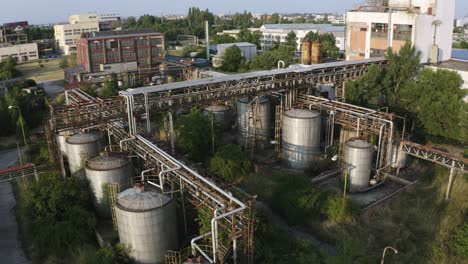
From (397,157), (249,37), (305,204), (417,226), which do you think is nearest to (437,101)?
(397,157)

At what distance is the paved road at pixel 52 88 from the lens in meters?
54.2

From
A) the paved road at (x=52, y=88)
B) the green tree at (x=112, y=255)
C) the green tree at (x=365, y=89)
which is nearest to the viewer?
the green tree at (x=112, y=255)

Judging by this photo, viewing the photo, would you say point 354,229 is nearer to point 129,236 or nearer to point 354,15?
point 129,236

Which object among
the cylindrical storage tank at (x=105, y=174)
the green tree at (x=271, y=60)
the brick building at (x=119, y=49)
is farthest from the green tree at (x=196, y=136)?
the brick building at (x=119, y=49)

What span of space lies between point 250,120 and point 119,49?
35.5 m

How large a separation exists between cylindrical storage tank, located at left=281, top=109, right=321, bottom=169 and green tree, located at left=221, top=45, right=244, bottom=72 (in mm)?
37819

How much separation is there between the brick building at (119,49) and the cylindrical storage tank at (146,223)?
145 ft

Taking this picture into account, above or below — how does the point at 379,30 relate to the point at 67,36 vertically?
below

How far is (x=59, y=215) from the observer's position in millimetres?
18891

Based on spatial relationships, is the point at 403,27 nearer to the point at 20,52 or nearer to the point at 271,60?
the point at 271,60

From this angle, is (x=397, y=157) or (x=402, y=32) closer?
(x=397, y=157)

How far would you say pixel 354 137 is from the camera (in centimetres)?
2544

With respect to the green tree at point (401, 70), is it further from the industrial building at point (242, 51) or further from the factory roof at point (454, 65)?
the industrial building at point (242, 51)

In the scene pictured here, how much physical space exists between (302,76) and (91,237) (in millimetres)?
18742
